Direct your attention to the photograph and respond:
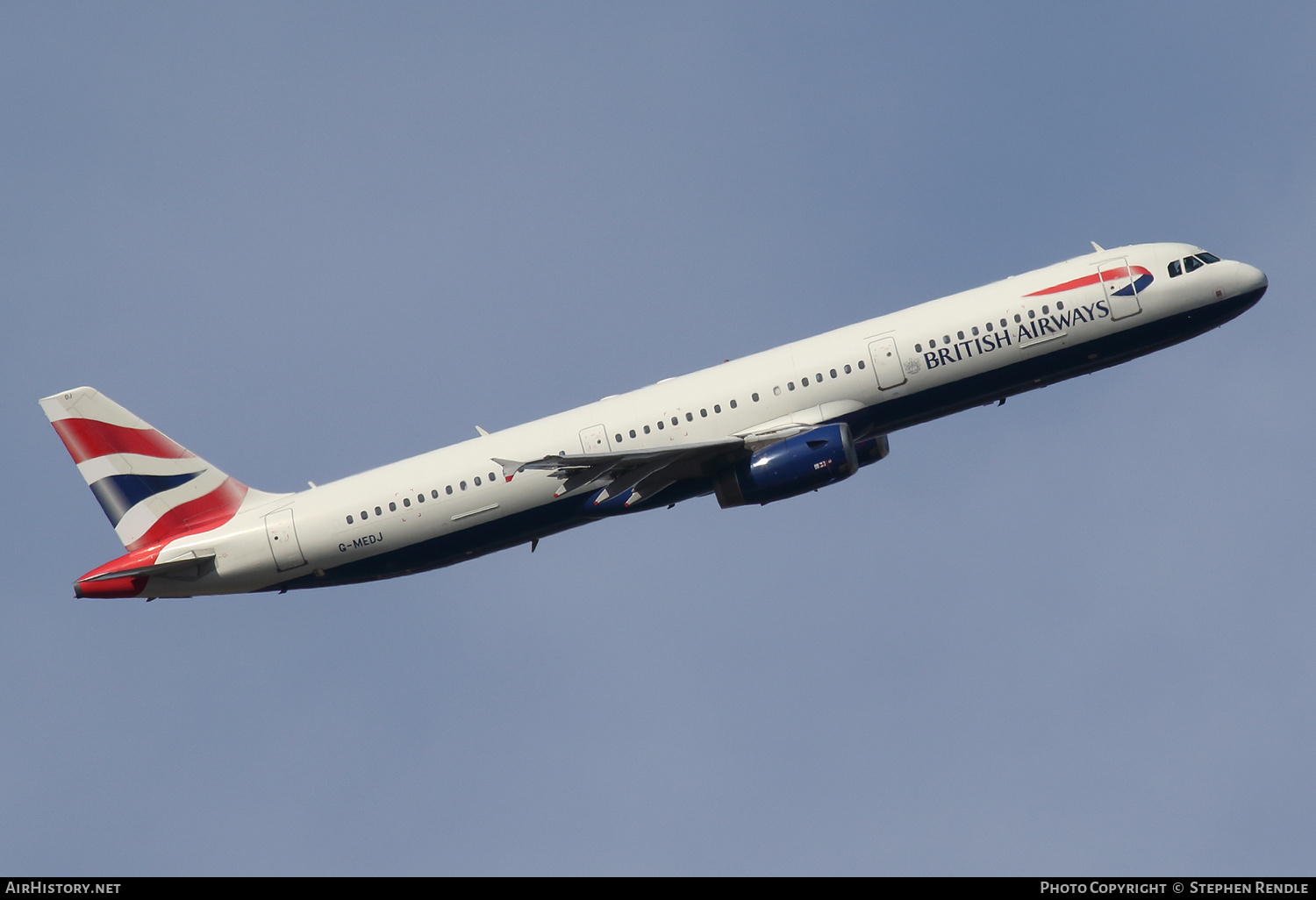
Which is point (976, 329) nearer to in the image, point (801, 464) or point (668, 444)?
point (801, 464)

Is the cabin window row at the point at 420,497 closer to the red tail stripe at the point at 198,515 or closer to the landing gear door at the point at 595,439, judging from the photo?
the landing gear door at the point at 595,439

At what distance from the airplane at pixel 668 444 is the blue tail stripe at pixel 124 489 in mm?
76

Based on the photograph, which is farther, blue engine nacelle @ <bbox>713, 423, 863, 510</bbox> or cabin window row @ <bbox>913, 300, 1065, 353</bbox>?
cabin window row @ <bbox>913, 300, 1065, 353</bbox>

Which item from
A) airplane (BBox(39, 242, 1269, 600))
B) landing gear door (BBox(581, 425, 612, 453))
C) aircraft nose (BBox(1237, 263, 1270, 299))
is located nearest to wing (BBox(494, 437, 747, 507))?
airplane (BBox(39, 242, 1269, 600))

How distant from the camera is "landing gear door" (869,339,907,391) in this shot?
57.1 m

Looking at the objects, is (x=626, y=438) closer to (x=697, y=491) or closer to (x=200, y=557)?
(x=697, y=491)

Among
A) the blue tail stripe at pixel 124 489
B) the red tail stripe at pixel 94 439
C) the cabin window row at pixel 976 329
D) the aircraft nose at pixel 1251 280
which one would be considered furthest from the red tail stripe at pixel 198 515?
the aircraft nose at pixel 1251 280

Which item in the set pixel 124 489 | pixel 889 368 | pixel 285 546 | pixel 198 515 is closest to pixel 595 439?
pixel 889 368

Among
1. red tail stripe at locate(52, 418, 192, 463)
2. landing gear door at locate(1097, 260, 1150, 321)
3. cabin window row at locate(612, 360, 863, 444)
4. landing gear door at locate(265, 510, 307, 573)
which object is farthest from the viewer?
red tail stripe at locate(52, 418, 192, 463)

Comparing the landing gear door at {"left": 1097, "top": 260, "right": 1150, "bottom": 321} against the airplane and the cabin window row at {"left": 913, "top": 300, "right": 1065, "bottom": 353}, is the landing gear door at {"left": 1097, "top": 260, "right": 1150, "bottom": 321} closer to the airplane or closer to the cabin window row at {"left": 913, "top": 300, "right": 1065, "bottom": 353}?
the airplane

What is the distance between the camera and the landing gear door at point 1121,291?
57.3m

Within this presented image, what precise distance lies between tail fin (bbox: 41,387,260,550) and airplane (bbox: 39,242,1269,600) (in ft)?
0.24

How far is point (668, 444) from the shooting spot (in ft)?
192

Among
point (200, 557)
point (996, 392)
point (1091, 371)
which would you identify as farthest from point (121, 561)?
point (1091, 371)
